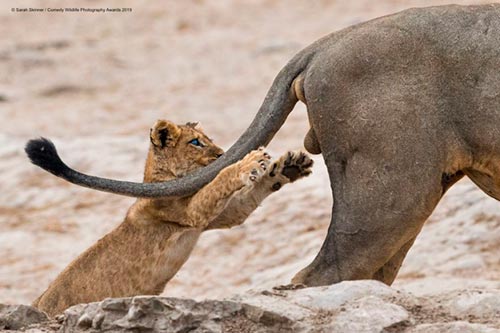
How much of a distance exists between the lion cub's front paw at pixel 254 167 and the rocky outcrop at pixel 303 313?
0.82 meters

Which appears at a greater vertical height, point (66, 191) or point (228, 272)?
point (66, 191)

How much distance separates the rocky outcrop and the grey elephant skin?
1.75 ft

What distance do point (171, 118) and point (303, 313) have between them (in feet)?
29.2

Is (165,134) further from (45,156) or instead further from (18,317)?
(18,317)

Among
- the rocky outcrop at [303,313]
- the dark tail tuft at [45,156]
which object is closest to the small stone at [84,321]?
the rocky outcrop at [303,313]

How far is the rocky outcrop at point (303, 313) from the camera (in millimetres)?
5180

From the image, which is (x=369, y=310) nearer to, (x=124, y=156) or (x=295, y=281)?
(x=295, y=281)

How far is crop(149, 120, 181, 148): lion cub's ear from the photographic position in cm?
692

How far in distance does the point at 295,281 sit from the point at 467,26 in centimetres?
128

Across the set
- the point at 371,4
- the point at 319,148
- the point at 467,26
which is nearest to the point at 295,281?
the point at 319,148

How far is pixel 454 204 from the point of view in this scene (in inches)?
361

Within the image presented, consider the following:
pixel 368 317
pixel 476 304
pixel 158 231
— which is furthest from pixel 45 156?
pixel 476 304

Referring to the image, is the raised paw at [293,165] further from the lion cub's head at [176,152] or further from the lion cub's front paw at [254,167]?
the lion cub's head at [176,152]

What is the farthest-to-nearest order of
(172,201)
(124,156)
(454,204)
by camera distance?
(124,156), (454,204), (172,201)
